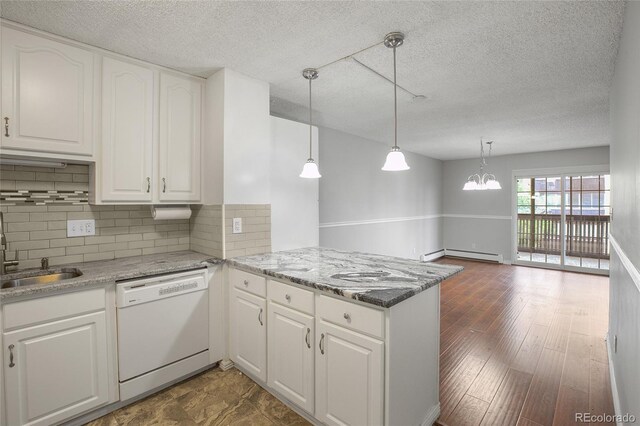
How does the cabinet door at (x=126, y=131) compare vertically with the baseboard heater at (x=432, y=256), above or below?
above

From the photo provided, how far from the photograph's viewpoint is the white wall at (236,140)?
8.47ft

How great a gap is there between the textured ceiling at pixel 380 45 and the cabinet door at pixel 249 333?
72.1 inches

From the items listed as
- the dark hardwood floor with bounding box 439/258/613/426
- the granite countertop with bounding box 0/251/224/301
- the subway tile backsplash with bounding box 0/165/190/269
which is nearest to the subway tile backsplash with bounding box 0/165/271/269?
the subway tile backsplash with bounding box 0/165/190/269

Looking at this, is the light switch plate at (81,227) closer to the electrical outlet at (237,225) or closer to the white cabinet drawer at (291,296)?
the electrical outlet at (237,225)

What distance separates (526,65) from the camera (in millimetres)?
2453

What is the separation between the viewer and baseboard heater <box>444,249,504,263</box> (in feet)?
22.8

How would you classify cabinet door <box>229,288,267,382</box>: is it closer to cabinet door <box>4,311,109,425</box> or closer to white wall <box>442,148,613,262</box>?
cabinet door <box>4,311,109,425</box>

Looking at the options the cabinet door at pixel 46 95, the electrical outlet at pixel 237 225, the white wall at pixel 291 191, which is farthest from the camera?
the white wall at pixel 291 191

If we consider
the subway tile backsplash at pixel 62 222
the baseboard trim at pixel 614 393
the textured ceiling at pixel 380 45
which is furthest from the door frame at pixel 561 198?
the subway tile backsplash at pixel 62 222

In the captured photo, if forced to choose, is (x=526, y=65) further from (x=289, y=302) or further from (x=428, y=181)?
(x=428, y=181)

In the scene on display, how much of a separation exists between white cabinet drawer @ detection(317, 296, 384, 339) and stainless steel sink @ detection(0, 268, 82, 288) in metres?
1.72

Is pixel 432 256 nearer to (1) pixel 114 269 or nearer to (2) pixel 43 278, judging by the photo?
(1) pixel 114 269

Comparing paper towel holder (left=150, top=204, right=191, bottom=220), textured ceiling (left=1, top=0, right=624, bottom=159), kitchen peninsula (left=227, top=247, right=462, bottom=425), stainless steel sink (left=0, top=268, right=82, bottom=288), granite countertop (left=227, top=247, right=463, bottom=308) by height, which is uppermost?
textured ceiling (left=1, top=0, right=624, bottom=159)

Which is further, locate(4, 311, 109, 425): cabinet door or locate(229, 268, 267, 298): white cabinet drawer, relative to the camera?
Result: locate(229, 268, 267, 298): white cabinet drawer
